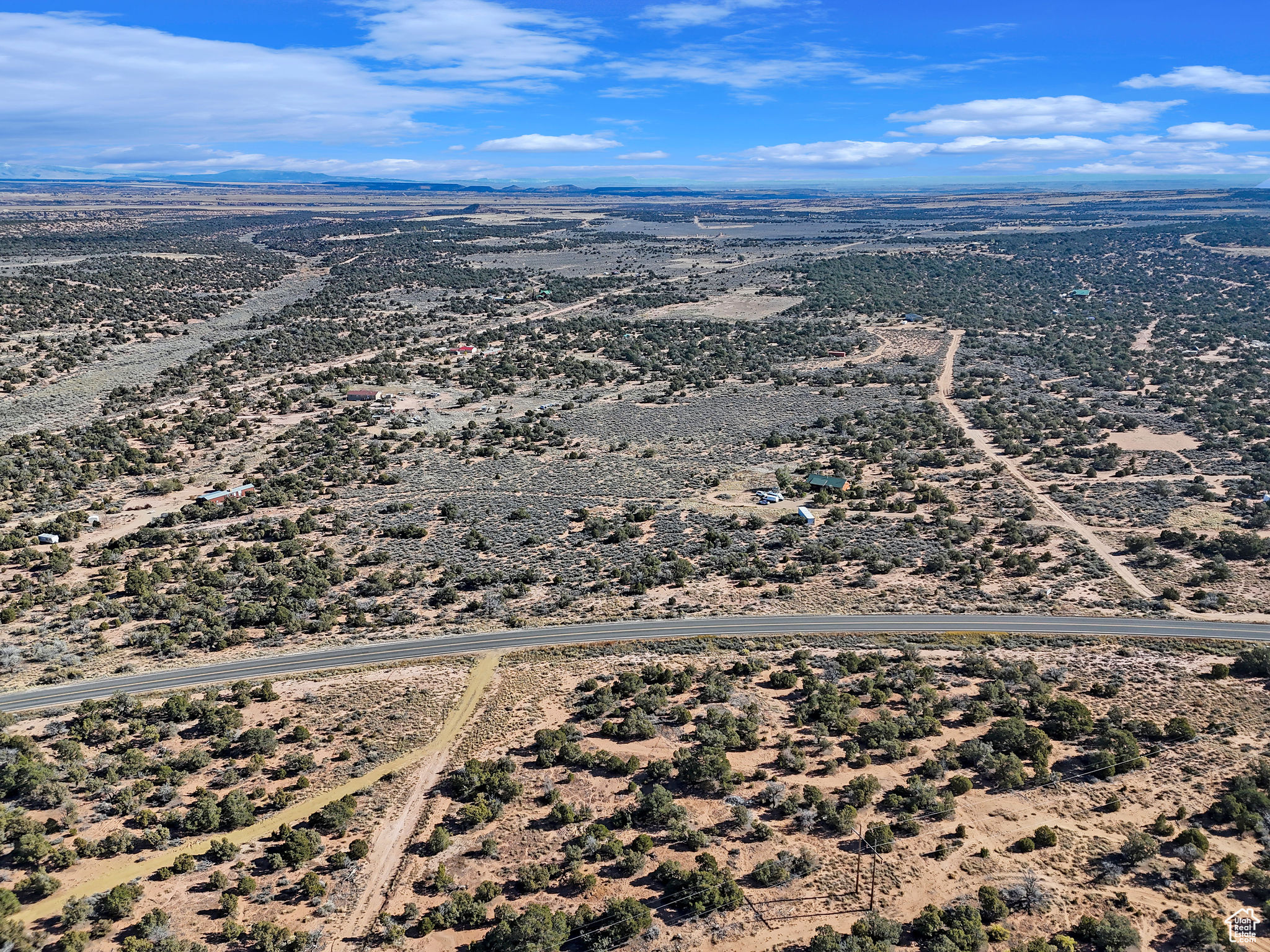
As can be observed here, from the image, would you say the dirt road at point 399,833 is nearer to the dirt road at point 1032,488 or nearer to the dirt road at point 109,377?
the dirt road at point 1032,488

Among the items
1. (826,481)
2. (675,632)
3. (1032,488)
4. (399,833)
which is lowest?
(399,833)

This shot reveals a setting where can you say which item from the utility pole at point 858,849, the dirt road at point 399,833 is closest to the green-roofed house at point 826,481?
the dirt road at point 399,833

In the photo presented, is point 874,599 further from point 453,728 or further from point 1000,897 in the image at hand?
point 453,728

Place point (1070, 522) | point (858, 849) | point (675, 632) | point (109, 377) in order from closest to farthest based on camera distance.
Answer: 1. point (858, 849)
2. point (675, 632)
3. point (1070, 522)
4. point (109, 377)

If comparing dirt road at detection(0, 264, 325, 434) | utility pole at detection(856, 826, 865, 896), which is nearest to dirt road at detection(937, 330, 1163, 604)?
utility pole at detection(856, 826, 865, 896)

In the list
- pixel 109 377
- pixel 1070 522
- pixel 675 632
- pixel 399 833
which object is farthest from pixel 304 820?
pixel 109 377

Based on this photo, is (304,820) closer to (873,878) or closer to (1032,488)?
(873,878)

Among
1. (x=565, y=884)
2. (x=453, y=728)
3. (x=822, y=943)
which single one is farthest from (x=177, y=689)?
(x=822, y=943)
